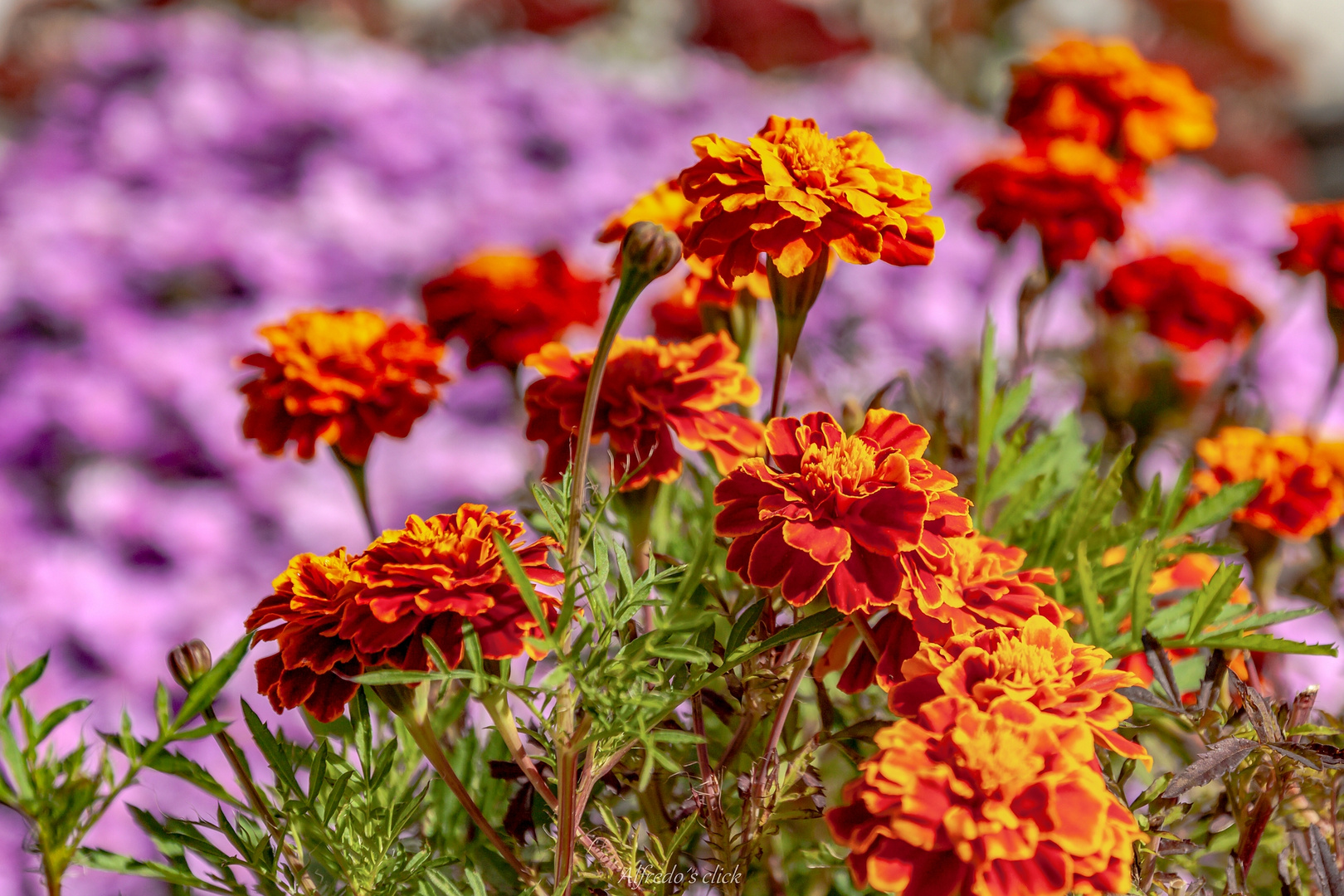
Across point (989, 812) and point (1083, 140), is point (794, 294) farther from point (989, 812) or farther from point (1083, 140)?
point (1083, 140)

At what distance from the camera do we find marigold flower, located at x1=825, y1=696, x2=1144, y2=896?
26 cm

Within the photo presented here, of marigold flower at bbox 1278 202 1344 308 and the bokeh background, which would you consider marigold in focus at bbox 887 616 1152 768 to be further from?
marigold flower at bbox 1278 202 1344 308

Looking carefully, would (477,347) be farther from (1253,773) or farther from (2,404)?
(2,404)

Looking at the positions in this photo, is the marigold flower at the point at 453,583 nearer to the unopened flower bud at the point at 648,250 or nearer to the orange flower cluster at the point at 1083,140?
the unopened flower bud at the point at 648,250

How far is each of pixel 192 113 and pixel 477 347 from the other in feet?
4.50

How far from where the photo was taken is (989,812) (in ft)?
0.86

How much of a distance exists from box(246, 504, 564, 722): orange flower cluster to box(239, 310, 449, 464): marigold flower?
167 mm

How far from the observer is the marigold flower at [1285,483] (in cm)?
52

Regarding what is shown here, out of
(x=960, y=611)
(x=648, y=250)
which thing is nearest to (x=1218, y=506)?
(x=960, y=611)

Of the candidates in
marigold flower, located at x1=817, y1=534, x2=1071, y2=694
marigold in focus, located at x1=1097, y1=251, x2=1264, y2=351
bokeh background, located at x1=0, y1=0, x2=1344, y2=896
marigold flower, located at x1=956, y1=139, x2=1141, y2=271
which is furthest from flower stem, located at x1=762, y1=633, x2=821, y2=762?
marigold in focus, located at x1=1097, y1=251, x2=1264, y2=351

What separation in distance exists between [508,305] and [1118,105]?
529 mm

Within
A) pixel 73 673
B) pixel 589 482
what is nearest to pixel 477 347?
pixel 589 482

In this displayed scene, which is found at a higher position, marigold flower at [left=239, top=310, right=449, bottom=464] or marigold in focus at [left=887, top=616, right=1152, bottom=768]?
marigold in focus at [left=887, top=616, right=1152, bottom=768]

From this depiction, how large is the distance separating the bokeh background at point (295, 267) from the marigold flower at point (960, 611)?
7.5 inches
